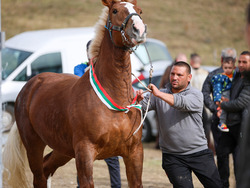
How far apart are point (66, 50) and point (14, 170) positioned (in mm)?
5425

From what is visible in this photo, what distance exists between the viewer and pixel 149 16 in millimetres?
33094

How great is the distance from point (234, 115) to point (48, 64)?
19.4 feet

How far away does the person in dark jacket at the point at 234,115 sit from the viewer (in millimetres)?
5523

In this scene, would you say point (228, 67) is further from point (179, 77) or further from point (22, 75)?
point (22, 75)

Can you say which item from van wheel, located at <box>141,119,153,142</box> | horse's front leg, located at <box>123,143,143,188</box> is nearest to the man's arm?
horse's front leg, located at <box>123,143,143,188</box>

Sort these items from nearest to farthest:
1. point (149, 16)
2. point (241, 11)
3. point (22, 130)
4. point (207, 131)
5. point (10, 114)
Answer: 1. point (22, 130)
2. point (207, 131)
3. point (10, 114)
4. point (149, 16)
5. point (241, 11)

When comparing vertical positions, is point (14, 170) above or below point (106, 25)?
below

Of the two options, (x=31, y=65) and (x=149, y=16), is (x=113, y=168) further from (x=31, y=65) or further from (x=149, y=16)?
(x=149, y=16)

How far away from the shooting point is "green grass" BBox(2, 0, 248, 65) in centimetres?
2727

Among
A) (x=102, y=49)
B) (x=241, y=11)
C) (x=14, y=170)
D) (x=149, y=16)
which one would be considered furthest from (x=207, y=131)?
(x=241, y=11)

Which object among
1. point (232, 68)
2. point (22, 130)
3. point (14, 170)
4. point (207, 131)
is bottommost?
point (207, 131)

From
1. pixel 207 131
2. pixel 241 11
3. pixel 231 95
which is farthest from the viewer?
pixel 241 11

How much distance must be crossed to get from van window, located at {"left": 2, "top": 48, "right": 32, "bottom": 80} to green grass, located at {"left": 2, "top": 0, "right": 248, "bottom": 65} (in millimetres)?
14147

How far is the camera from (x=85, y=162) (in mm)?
3912
